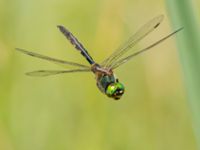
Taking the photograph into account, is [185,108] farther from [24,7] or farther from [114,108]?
[24,7]

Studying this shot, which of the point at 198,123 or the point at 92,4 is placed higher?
the point at 92,4

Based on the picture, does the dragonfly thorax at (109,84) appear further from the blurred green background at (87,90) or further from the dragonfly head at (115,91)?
the blurred green background at (87,90)

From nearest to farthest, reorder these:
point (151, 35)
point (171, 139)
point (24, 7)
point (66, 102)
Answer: point (171, 139), point (66, 102), point (24, 7), point (151, 35)

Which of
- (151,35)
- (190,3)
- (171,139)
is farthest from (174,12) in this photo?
(151,35)

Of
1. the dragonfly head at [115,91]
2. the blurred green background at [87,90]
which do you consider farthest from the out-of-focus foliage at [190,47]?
the blurred green background at [87,90]

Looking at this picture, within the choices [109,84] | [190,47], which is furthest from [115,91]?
[190,47]

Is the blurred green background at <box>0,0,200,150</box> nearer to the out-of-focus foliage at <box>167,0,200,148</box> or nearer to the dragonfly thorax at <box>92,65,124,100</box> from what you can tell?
the dragonfly thorax at <box>92,65,124,100</box>

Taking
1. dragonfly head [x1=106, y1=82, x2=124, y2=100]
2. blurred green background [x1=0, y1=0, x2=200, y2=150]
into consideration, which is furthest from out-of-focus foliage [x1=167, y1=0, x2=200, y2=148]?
blurred green background [x1=0, y1=0, x2=200, y2=150]
